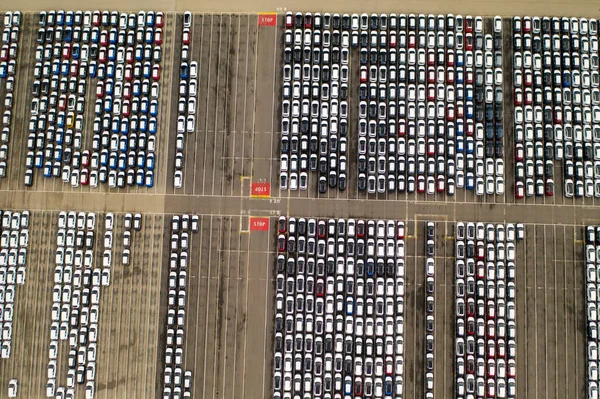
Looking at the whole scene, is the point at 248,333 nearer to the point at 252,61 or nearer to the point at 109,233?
the point at 109,233

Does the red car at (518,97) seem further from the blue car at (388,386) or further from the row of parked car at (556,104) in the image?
the blue car at (388,386)

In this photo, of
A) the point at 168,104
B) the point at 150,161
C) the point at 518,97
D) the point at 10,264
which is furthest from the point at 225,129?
the point at 518,97

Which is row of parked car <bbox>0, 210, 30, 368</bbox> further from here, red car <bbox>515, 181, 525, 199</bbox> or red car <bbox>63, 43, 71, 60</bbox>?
red car <bbox>515, 181, 525, 199</bbox>

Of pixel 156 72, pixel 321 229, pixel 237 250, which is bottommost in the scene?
pixel 237 250

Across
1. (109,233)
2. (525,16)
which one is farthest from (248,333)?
(525,16)

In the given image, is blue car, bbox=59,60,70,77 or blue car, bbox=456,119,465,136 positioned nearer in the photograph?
blue car, bbox=456,119,465,136

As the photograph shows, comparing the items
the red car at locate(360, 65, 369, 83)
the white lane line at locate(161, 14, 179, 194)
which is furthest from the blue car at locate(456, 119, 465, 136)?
the white lane line at locate(161, 14, 179, 194)

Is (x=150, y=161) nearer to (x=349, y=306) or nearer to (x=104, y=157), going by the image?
(x=104, y=157)
